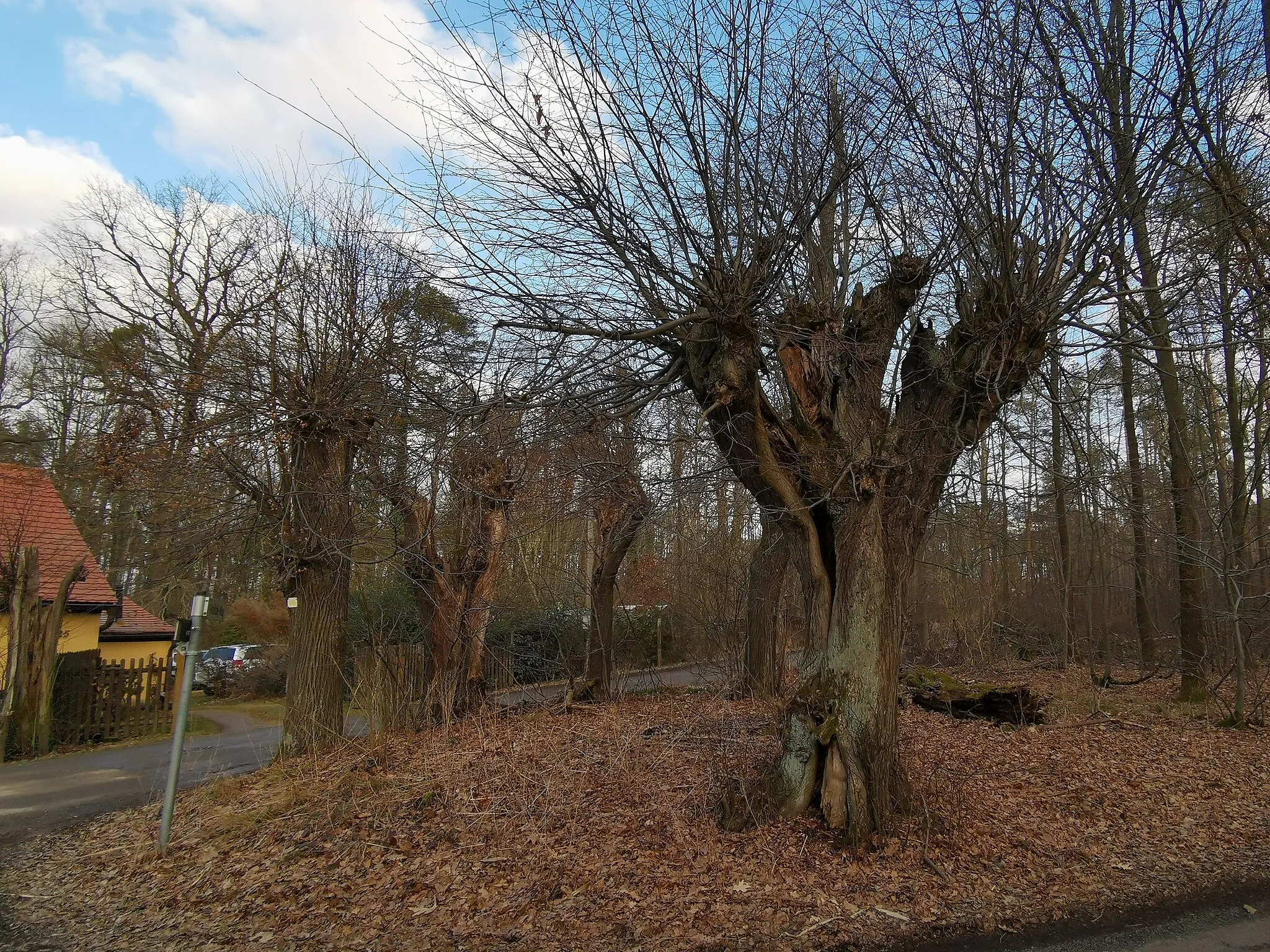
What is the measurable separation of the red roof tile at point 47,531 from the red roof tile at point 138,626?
1066 millimetres

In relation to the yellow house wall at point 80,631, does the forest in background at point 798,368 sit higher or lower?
higher

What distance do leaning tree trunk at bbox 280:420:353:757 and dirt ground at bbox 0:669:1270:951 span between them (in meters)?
0.70

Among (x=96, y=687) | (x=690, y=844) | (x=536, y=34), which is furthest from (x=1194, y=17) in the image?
(x=96, y=687)

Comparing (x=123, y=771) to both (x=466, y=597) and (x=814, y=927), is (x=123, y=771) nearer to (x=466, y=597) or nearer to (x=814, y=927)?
(x=466, y=597)

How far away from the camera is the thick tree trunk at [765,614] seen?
1228 centimetres

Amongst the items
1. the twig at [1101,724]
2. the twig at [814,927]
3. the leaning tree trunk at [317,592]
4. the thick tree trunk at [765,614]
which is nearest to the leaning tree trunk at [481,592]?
the leaning tree trunk at [317,592]

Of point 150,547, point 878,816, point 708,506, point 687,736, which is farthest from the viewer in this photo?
point 150,547

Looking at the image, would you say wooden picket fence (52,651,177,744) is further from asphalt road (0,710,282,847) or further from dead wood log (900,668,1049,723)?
dead wood log (900,668,1049,723)

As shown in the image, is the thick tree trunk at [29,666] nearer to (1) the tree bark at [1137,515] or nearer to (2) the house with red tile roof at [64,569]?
(2) the house with red tile roof at [64,569]

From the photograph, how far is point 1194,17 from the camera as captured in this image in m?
5.80

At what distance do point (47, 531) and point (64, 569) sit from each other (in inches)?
51.2

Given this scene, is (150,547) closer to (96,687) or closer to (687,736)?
(96,687)

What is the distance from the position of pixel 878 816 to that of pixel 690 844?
1327 millimetres

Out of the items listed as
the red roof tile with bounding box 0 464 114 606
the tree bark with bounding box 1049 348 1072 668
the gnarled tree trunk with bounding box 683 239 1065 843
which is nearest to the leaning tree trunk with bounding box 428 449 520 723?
the gnarled tree trunk with bounding box 683 239 1065 843
